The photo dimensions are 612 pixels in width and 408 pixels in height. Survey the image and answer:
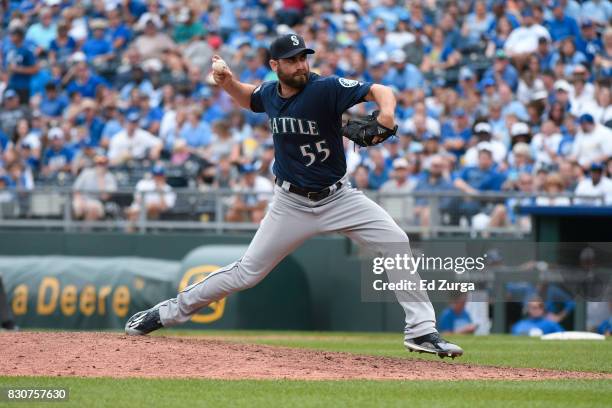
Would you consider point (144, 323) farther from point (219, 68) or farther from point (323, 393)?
point (323, 393)

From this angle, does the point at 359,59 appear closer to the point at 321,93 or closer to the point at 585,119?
the point at 585,119

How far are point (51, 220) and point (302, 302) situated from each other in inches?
167

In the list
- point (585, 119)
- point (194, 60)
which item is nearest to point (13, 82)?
point (194, 60)

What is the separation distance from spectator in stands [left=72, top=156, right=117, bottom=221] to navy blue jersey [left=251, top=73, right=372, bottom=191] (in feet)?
27.8

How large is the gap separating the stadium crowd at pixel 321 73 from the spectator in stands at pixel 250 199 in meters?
0.02

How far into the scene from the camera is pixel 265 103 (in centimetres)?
845

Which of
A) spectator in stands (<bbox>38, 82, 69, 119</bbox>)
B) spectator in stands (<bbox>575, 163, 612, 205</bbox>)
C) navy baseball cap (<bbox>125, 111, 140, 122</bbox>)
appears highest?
spectator in stands (<bbox>38, 82, 69, 119</bbox>)

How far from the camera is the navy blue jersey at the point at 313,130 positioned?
26.3ft

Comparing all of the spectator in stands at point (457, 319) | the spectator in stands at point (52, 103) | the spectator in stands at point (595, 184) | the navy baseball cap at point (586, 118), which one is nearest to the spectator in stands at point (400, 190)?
the spectator in stands at point (457, 319)

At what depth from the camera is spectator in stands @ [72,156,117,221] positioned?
16.5 metres

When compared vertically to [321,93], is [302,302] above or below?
below

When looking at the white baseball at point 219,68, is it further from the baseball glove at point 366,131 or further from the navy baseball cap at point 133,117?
the navy baseball cap at point 133,117

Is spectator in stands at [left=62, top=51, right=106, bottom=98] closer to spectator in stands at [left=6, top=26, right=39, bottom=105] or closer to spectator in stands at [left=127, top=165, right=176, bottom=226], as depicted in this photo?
spectator in stands at [left=6, top=26, right=39, bottom=105]

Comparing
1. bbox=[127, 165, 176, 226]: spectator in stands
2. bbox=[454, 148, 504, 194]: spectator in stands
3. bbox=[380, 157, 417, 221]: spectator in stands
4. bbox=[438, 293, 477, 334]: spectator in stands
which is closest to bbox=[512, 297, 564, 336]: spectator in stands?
bbox=[438, 293, 477, 334]: spectator in stands
